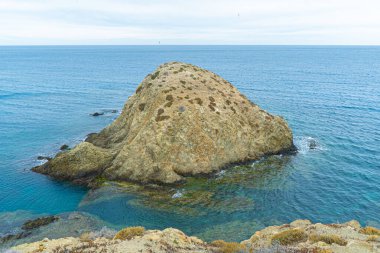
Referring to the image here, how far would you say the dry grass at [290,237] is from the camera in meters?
29.0

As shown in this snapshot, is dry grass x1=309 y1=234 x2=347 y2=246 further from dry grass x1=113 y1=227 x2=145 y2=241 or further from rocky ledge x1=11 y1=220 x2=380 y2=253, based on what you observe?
dry grass x1=113 y1=227 x2=145 y2=241

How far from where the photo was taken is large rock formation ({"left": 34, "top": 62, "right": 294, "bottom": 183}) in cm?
5706

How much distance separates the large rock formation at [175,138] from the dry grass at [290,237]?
2724cm

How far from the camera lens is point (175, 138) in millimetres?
59000

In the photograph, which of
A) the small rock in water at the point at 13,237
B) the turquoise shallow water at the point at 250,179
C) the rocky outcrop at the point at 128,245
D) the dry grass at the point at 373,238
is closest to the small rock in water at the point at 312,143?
the turquoise shallow water at the point at 250,179

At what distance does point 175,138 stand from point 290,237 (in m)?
33.1

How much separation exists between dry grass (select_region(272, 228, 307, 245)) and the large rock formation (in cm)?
2724

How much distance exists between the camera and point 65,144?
73.5m

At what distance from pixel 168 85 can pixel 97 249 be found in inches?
1879

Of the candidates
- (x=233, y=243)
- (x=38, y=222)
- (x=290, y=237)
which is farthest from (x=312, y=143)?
(x=38, y=222)

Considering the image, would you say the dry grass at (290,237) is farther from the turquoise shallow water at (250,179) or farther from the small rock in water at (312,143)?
the small rock in water at (312,143)

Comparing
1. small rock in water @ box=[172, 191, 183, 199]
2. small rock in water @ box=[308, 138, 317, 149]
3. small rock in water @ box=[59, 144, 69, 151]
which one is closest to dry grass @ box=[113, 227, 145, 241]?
small rock in water @ box=[172, 191, 183, 199]

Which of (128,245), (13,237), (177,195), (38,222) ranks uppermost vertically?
(128,245)

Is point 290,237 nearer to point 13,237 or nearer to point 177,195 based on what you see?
point 177,195
